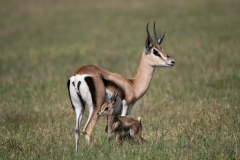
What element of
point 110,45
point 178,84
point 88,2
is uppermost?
point 88,2

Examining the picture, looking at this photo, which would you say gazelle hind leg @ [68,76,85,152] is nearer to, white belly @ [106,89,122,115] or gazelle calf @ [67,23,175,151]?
gazelle calf @ [67,23,175,151]

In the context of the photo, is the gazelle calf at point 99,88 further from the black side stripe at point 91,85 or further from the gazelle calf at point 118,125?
the gazelle calf at point 118,125

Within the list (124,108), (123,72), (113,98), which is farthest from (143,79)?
(123,72)

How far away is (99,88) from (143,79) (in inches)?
55.2

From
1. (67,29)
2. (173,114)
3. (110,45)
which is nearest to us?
(173,114)

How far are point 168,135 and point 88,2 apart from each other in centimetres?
2399

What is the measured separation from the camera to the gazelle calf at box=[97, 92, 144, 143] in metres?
6.87

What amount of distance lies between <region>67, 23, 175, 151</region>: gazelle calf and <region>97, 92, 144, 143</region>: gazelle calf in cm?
12

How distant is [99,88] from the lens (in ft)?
22.5

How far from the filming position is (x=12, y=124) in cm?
868

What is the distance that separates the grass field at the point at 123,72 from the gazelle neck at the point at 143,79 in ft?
1.95

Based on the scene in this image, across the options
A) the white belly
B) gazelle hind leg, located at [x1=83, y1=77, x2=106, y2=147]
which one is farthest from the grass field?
the white belly

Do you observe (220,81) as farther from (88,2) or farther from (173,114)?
(88,2)

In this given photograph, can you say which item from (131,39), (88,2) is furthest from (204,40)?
(88,2)
